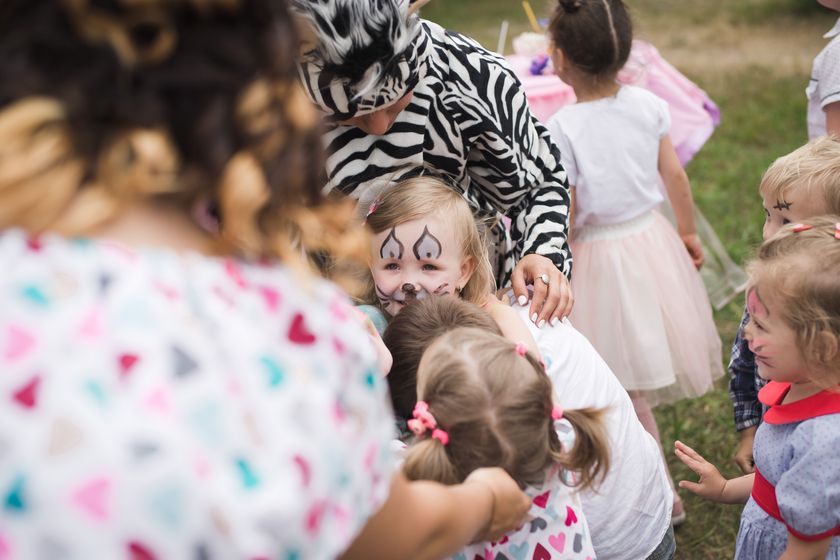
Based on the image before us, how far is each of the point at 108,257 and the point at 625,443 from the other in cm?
154

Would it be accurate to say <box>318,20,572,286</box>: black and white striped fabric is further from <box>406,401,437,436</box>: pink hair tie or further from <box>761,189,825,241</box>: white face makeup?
<box>406,401,437,436</box>: pink hair tie

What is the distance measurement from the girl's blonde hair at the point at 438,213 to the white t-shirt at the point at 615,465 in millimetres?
189

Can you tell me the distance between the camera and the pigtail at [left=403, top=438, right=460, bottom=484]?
1.61 m

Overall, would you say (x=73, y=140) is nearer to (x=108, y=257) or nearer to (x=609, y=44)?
(x=108, y=257)

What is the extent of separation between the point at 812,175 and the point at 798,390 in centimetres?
66

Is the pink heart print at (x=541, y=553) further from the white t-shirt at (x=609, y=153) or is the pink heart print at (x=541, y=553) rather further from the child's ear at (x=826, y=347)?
the white t-shirt at (x=609, y=153)

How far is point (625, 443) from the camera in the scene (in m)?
2.17

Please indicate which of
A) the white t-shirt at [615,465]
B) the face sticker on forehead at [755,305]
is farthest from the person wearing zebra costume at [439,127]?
the face sticker on forehead at [755,305]

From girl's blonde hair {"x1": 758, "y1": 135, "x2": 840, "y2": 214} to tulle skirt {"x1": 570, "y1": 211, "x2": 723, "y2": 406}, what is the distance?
0.93 meters

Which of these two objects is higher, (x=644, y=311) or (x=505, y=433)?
(x=505, y=433)

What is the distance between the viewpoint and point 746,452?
2.61 meters

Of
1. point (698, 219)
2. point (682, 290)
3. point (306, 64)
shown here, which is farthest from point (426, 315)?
point (698, 219)

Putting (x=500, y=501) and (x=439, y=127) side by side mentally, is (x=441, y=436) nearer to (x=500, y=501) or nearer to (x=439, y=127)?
(x=500, y=501)

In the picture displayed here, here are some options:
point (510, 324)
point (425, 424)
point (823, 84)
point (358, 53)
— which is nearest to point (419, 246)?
point (510, 324)
